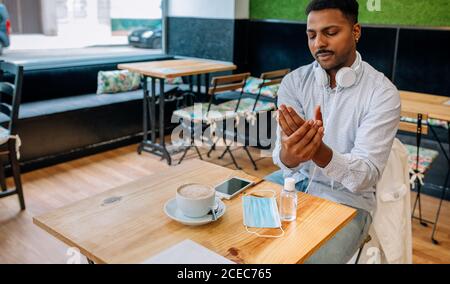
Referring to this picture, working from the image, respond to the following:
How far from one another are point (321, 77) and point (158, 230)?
3.09 feet

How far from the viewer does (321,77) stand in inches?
68.9

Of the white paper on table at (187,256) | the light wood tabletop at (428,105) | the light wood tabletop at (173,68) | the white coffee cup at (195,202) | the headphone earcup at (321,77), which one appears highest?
the headphone earcup at (321,77)

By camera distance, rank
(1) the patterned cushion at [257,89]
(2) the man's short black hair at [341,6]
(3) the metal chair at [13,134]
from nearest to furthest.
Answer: (2) the man's short black hair at [341,6] → (3) the metal chair at [13,134] → (1) the patterned cushion at [257,89]

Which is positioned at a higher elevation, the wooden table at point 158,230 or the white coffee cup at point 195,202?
the white coffee cup at point 195,202

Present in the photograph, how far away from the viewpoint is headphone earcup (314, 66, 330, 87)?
174cm

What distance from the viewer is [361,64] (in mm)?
1733

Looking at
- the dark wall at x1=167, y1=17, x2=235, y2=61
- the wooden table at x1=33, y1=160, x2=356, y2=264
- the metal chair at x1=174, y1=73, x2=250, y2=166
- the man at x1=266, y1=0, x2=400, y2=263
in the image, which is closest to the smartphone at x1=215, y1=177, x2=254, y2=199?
the wooden table at x1=33, y1=160, x2=356, y2=264

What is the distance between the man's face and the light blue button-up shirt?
0.34ft

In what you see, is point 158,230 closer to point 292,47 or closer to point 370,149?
point 370,149

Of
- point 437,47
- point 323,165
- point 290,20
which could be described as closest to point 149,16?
point 290,20

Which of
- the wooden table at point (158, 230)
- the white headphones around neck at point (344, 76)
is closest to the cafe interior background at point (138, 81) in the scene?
the white headphones around neck at point (344, 76)

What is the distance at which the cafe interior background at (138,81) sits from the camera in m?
3.14

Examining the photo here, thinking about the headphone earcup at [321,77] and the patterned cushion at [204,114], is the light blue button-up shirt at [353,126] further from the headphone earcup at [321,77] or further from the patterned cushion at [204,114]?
the patterned cushion at [204,114]

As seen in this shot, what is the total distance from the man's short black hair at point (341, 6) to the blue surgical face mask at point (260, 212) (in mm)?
720
